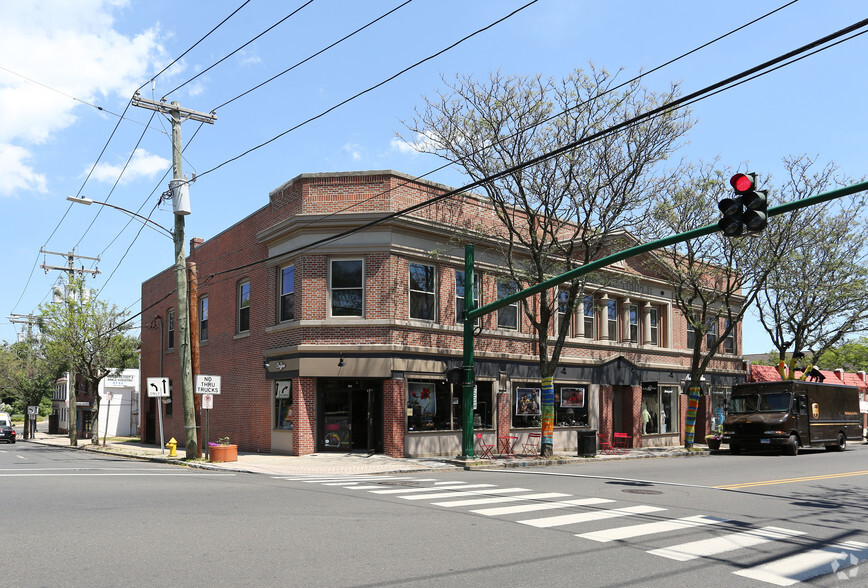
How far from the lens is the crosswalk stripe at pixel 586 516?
9.95 meters

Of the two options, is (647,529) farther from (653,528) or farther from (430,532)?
(430,532)

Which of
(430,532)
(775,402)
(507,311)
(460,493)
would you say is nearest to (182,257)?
(507,311)

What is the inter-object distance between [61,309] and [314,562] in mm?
32663

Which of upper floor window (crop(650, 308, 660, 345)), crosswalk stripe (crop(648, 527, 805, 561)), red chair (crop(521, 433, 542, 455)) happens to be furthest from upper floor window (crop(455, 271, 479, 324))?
crosswalk stripe (crop(648, 527, 805, 561))

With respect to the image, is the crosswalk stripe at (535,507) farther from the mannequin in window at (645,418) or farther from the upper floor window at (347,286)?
the mannequin in window at (645,418)

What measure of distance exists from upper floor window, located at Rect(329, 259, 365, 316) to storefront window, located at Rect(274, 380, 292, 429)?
310cm

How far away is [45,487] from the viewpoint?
14023 mm

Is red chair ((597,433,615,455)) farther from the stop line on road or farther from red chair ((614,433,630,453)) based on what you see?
the stop line on road

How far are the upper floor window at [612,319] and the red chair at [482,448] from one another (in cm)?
923

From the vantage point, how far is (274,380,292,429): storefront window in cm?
2343

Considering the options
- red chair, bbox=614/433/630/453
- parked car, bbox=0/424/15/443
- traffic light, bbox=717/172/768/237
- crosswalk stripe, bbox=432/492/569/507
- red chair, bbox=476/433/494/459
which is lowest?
parked car, bbox=0/424/15/443

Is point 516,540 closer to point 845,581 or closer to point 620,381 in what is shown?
point 845,581

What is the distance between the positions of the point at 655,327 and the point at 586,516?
2433 centimetres

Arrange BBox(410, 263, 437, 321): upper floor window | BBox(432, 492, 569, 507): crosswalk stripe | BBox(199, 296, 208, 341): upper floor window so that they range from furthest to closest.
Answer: BBox(199, 296, 208, 341): upper floor window → BBox(410, 263, 437, 321): upper floor window → BBox(432, 492, 569, 507): crosswalk stripe
